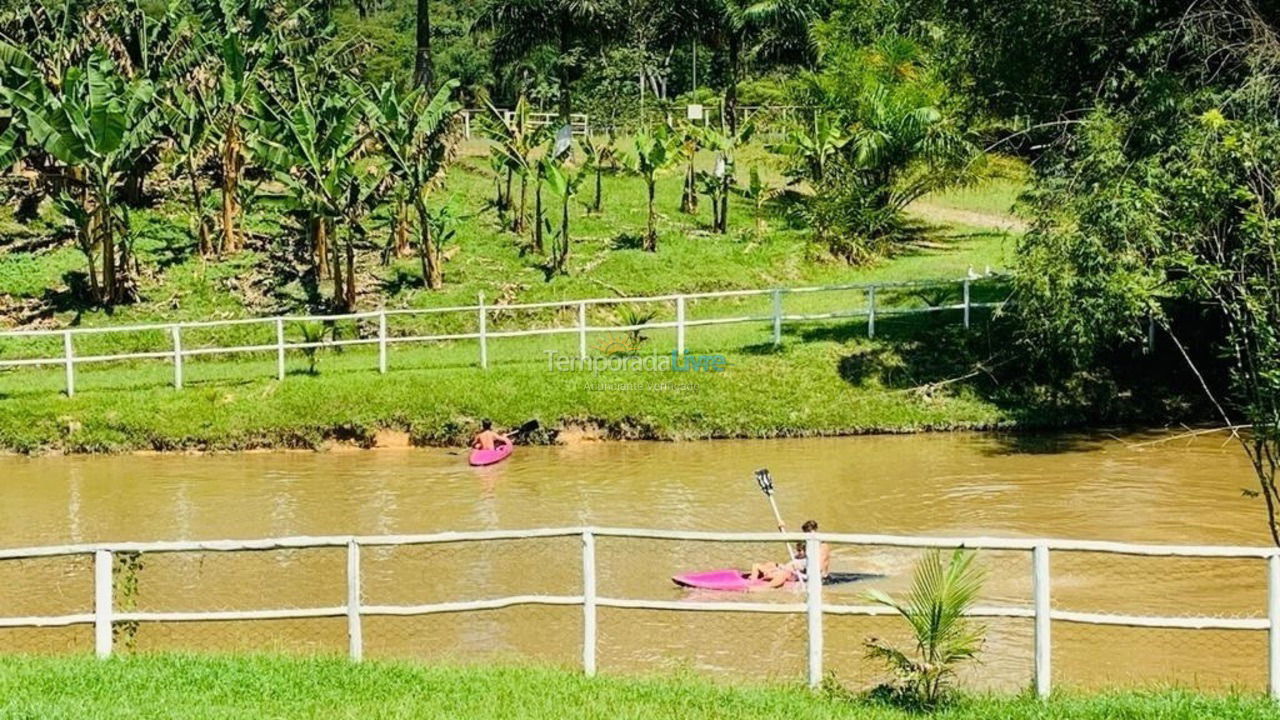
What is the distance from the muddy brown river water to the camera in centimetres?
1145

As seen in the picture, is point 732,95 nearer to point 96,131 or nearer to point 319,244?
point 319,244

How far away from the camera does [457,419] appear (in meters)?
22.1

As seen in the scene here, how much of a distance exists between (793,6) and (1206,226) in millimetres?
25529

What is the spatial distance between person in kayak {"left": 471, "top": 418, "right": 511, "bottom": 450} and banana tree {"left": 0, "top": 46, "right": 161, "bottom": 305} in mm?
9904

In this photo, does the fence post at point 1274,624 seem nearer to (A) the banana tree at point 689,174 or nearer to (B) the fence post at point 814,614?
(B) the fence post at point 814,614

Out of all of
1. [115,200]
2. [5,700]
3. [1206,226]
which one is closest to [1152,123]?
[1206,226]

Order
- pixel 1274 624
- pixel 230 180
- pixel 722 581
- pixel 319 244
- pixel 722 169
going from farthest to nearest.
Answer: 1. pixel 722 169
2. pixel 230 180
3. pixel 319 244
4. pixel 722 581
5. pixel 1274 624

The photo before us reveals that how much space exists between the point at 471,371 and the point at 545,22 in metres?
21.5

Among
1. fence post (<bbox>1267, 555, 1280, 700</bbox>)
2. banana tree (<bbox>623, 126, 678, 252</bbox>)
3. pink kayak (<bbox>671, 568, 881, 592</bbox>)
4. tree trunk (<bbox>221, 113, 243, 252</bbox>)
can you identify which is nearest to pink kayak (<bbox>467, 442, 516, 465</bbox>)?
pink kayak (<bbox>671, 568, 881, 592</bbox>)

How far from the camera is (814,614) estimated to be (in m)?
9.59

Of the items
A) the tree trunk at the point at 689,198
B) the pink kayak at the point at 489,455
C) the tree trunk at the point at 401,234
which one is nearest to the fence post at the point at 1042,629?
the pink kayak at the point at 489,455

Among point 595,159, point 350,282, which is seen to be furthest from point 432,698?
point 595,159

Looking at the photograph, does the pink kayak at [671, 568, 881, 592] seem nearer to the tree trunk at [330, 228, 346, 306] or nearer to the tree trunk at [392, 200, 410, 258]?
the tree trunk at [330, 228, 346, 306]

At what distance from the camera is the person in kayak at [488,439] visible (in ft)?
67.3
